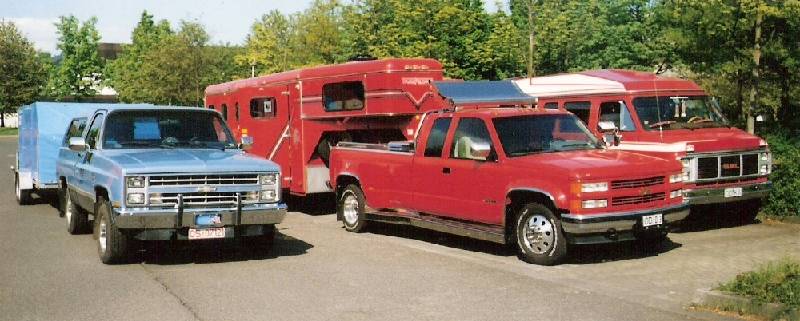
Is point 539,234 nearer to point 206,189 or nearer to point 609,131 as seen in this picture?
point 206,189

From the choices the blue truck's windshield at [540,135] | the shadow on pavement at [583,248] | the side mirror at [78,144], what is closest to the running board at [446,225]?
the shadow on pavement at [583,248]

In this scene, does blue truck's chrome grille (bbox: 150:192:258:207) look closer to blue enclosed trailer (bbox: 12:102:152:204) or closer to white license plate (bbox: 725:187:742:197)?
white license plate (bbox: 725:187:742:197)

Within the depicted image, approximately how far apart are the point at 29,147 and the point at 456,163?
1096 cm

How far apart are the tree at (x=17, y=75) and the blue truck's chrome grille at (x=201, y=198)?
7417 centimetres

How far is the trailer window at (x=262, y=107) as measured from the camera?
17.1 metres

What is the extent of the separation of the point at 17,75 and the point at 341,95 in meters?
71.1

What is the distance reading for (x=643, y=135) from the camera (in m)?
13.6

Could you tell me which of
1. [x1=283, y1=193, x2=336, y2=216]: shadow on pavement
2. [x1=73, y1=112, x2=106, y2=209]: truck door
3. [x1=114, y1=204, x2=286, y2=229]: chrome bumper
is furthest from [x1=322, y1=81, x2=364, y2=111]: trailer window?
[x1=114, y1=204, x2=286, y2=229]: chrome bumper

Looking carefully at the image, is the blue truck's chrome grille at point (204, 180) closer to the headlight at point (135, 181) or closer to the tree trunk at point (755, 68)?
the headlight at point (135, 181)

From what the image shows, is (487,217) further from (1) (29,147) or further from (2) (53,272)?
(1) (29,147)

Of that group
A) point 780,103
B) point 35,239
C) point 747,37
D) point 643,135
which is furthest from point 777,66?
point 35,239

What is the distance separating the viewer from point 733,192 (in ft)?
42.9

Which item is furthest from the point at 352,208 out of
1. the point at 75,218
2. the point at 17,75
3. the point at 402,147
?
the point at 17,75

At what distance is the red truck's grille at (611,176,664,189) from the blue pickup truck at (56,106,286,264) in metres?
4.00
